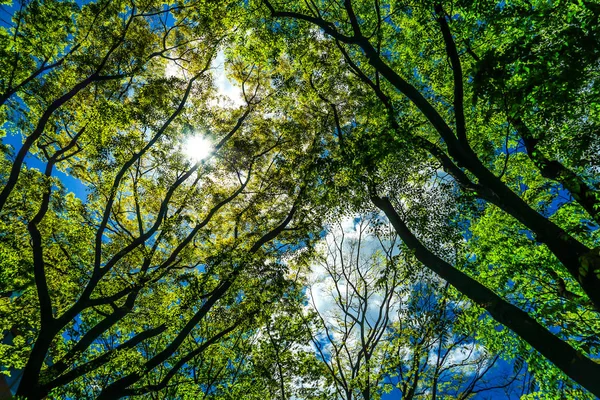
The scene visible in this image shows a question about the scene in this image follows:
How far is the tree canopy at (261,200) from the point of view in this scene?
317 inches

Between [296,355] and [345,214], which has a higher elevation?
[345,214]

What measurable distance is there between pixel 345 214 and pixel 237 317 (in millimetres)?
5551

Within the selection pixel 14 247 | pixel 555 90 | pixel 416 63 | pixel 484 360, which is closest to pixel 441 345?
pixel 484 360

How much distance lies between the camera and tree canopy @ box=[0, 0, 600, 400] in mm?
8047

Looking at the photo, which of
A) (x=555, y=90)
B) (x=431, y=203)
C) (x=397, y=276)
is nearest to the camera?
(x=555, y=90)

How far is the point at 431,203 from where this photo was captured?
9328 mm

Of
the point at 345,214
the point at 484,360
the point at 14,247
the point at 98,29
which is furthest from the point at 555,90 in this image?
the point at 14,247

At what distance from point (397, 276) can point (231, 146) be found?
28.9 feet

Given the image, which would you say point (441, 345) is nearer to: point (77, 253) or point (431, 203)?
point (431, 203)

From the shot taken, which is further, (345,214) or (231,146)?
(231,146)

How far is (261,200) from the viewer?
13.9m

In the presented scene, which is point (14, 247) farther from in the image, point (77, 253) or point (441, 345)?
point (441, 345)

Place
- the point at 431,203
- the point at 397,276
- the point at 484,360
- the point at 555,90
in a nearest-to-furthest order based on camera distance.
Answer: the point at 555,90
the point at 431,203
the point at 397,276
the point at 484,360

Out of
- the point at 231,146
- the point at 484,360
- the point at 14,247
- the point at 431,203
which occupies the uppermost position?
the point at 231,146
